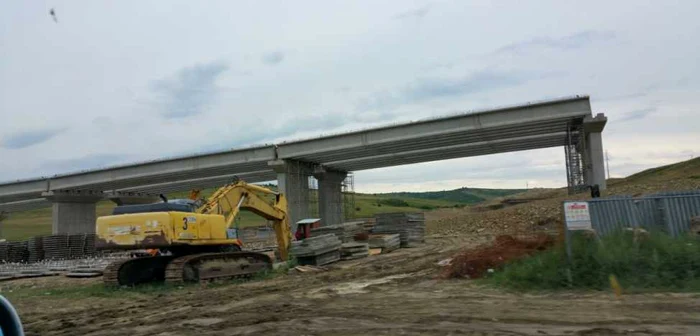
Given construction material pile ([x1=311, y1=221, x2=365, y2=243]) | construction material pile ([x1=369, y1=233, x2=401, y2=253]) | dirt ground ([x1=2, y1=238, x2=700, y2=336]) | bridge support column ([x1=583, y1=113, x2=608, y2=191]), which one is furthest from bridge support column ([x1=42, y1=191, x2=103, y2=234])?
bridge support column ([x1=583, y1=113, x2=608, y2=191])

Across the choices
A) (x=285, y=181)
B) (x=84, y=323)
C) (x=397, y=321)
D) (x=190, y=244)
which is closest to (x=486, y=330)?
(x=397, y=321)

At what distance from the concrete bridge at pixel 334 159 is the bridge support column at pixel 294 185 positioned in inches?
3.2

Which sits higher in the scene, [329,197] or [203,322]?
[329,197]

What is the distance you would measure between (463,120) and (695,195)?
80.8 ft

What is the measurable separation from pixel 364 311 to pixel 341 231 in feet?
47.6

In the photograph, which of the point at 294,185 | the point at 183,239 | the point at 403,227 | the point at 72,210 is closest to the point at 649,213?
the point at 183,239

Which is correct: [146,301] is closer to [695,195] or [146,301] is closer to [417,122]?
[695,195]

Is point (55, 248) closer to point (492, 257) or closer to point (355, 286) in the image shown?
point (355, 286)

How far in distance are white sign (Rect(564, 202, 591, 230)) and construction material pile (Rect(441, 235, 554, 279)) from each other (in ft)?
5.92

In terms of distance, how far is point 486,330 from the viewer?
6961 mm

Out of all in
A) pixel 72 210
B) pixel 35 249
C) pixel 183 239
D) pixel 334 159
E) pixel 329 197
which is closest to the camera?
pixel 183 239

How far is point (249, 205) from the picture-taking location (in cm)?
1805

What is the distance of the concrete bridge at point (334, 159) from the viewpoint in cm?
3462

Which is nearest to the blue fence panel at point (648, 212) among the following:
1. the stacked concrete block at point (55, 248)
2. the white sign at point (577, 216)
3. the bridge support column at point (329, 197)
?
the white sign at point (577, 216)
